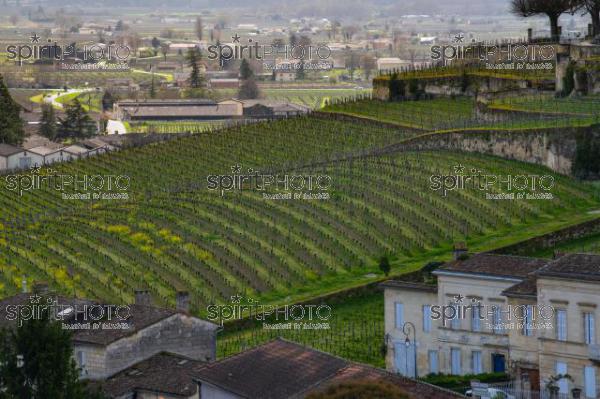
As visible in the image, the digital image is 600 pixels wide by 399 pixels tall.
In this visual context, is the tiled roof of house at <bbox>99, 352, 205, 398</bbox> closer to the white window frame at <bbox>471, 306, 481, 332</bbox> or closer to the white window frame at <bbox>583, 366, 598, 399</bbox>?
the white window frame at <bbox>471, 306, 481, 332</bbox>

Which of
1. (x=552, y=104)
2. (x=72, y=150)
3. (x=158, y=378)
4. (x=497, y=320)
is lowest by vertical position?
(x=72, y=150)

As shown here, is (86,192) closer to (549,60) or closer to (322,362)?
(549,60)

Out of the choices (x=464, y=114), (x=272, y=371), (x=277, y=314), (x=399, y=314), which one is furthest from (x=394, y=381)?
(x=464, y=114)

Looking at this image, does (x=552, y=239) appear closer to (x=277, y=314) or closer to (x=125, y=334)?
(x=277, y=314)

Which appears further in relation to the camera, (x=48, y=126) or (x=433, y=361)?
(x=48, y=126)

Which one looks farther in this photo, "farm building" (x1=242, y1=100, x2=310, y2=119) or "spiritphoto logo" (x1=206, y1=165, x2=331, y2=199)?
"farm building" (x1=242, y1=100, x2=310, y2=119)

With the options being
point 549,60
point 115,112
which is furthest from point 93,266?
point 115,112

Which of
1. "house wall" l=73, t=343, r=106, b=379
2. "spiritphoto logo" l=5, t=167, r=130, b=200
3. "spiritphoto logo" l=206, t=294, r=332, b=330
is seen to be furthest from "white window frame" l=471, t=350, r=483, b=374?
"spiritphoto logo" l=5, t=167, r=130, b=200
